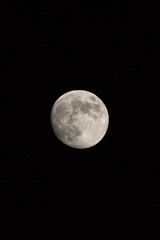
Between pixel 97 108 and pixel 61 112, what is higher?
pixel 97 108

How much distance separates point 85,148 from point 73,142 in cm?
40

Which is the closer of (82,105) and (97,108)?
(82,105)

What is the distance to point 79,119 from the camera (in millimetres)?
4957

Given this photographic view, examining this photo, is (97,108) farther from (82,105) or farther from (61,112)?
(61,112)

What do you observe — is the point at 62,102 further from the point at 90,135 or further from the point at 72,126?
the point at 90,135

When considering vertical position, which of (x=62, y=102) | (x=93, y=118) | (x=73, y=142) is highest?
(x=62, y=102)

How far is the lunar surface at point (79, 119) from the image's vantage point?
197 inches

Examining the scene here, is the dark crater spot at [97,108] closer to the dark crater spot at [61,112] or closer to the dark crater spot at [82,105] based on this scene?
the dark crater spot at [82,105]

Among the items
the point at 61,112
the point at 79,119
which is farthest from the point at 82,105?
the point at 61,112

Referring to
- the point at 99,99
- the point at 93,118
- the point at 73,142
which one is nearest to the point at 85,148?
the point at 73,142

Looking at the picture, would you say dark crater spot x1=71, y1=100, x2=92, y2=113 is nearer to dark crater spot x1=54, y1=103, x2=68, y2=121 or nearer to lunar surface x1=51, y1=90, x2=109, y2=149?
lunar surface x1=51, y1=90, x2=109, y2=149

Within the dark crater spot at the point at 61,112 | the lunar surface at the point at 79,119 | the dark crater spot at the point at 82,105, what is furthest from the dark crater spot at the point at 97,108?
the dark crater spot at the point at 61,112

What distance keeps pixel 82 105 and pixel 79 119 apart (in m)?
0.32

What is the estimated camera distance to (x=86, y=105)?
510 centimetres
